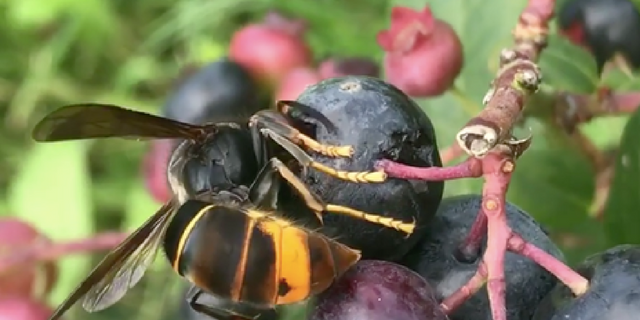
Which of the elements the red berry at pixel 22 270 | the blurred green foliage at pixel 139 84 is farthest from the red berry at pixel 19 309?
the blurred green foliage at pixel 139 84

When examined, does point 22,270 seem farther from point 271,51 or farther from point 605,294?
point 605,294

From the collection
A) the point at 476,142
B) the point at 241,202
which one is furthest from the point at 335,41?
Result: the point at 476,142

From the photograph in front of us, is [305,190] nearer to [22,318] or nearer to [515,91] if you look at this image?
[515,91]

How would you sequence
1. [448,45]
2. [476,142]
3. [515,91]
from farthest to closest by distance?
1. [448,45]
2. [515,91]
3. [476,142]

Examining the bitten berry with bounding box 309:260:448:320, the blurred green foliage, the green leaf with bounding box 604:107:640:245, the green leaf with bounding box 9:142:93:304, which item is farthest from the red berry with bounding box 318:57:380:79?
the bitten berry with bounding box 309:260:448:320

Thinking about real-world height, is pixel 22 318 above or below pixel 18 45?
below

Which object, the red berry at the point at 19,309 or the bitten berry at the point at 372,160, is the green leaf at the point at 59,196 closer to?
the red berry at the point at 19,309
